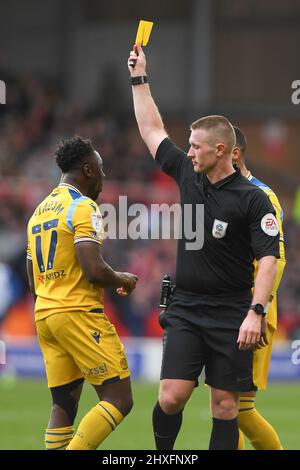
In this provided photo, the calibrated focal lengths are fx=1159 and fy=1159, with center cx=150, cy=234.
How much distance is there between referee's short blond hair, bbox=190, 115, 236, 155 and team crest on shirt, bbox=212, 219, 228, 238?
49 cm

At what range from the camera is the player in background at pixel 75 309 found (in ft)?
25.4

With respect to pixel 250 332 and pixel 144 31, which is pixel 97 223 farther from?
pixel 144 31

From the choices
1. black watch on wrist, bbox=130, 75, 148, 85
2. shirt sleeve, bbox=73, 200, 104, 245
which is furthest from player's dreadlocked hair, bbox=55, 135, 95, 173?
black watch on wrist, bbox=130, 75, 148, 85

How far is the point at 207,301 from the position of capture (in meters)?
7.91

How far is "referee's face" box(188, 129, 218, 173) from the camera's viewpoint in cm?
781

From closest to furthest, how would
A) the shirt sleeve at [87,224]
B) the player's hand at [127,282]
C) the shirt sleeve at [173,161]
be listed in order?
1. the shirt sleeve at [87,224]
2. the player's hand at [127,282]
3. the shirt sleeve at [173,161]

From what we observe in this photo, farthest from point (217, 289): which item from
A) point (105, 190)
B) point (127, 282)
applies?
point (105, 190)

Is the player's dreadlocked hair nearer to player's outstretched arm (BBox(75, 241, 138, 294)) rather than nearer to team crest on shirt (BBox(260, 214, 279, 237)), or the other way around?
player's outstretched arm (BBox(75, 241, 138, 294))

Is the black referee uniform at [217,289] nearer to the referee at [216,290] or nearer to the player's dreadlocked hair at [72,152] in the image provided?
the referee at [216,290]

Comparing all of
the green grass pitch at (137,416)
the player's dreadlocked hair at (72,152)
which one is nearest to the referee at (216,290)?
the player's dreadlocked hair at (72,152)

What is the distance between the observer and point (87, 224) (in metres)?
7.75

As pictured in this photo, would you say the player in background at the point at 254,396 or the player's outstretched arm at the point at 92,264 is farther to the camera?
the player in background at the point at 254,396

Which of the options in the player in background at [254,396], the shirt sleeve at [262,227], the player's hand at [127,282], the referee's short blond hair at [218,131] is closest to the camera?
the shirt sleeve at [262,227]
